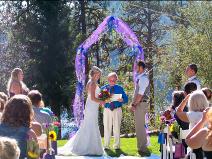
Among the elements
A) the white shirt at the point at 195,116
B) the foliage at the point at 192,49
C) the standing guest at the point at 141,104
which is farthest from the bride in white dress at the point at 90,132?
the foliage at the point at 192,49

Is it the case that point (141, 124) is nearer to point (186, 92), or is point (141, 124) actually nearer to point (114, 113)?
point (114, 113)

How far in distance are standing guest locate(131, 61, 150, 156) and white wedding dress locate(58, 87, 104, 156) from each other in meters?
0.82

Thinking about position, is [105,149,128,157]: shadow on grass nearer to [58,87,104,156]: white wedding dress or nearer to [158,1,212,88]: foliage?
[58,87,104,156]: white wedding dress

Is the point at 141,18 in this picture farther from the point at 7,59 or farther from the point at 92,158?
the point at 92,158

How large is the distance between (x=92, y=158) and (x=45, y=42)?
19.4 m

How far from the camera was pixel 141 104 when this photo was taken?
35.9 ft

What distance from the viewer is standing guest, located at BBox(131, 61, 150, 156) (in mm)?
10861

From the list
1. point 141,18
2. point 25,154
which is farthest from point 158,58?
point 25,154

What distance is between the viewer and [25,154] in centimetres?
616

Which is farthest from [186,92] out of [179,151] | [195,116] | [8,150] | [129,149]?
[8,150]

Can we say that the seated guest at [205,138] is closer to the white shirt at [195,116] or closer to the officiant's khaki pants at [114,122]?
the white shirt at [195,116]

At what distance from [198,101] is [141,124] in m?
4.59

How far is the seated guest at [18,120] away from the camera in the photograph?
5.93m

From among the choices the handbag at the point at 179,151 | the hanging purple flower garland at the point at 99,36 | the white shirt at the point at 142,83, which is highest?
the hanging purple flower garland at the point at 99,36
